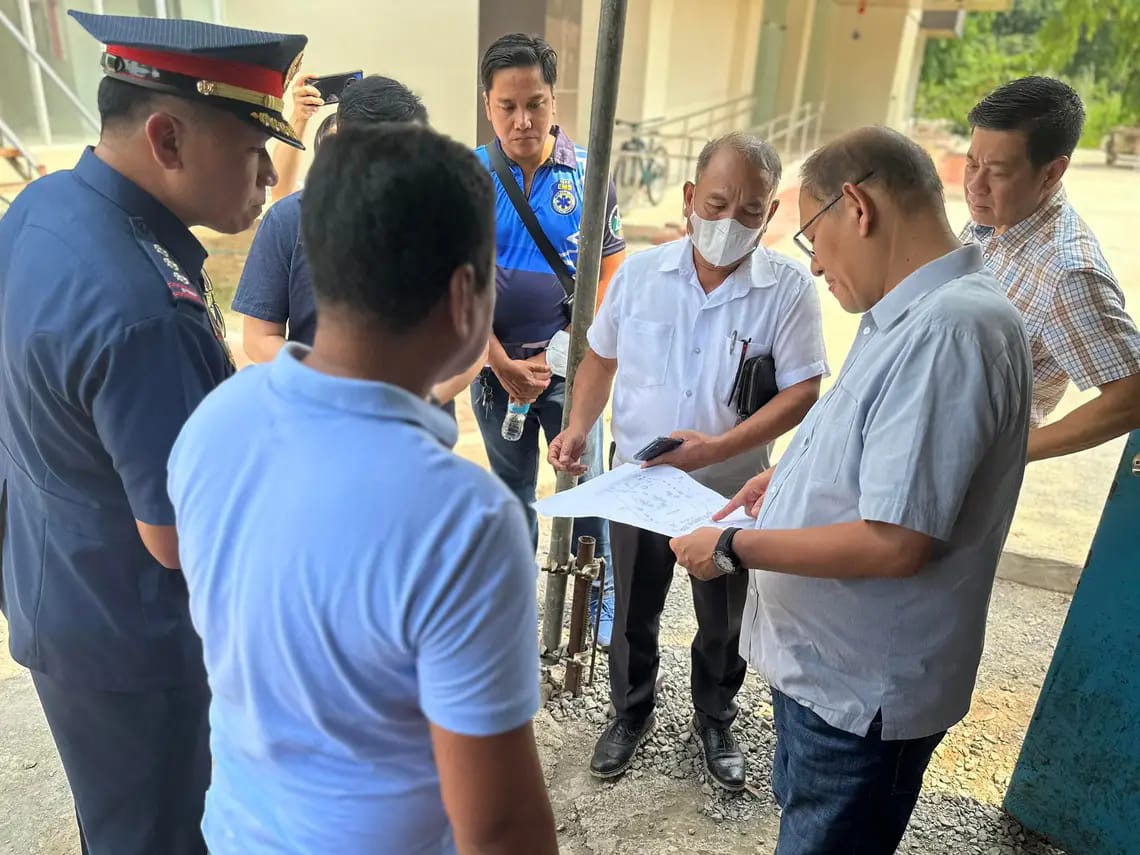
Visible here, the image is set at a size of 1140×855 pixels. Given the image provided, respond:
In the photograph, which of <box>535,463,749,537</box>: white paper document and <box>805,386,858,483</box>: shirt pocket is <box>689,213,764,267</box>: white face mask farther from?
<box>805,386,858,483</box>: shirt pocket

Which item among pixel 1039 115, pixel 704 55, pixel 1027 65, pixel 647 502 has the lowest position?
pixel 647 502

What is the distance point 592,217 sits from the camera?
7.13 ft

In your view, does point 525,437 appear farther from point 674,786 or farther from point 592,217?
point 674,786

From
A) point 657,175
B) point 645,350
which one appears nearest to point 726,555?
point 645,350

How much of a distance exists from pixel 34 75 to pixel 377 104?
657 centimetres

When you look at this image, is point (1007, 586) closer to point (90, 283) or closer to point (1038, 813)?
point (1038, 813)

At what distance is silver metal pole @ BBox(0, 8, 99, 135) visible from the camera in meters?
6.35

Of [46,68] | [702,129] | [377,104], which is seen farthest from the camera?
[702,129]

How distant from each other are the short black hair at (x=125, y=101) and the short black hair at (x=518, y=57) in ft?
5.42

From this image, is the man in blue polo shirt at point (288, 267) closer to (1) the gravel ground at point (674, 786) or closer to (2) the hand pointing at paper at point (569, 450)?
(2) the hand pointing at paper at point (569, 450)

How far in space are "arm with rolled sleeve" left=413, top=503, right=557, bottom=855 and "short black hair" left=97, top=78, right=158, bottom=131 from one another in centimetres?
97

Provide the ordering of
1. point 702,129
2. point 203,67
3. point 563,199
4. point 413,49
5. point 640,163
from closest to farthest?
1. point 203,67
2. point 563,199
3. point 413,49
4. point 640,163
5. point 702,129

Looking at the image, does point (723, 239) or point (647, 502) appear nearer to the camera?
point (647, 502)

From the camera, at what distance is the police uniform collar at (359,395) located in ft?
2.62
